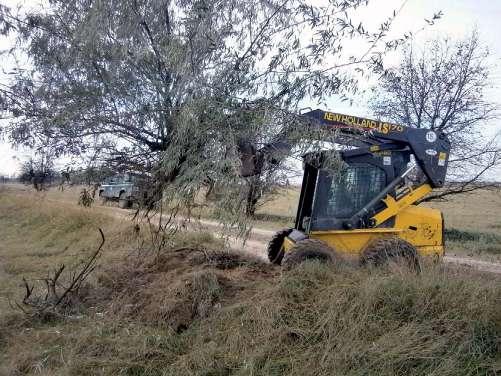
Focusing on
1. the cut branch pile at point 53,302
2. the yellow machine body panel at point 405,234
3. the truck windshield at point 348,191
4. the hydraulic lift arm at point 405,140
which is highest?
the hydraulic lift arm at point 405,140

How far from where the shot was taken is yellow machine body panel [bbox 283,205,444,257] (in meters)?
8.74

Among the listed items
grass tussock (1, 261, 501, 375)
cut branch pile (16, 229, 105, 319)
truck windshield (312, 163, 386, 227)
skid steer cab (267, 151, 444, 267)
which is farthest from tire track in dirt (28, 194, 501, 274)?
cut branch pile (16, 229, 105, 319)

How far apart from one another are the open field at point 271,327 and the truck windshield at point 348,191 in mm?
1678

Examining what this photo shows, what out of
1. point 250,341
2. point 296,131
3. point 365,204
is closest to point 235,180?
point 296,131

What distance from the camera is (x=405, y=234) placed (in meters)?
8.88

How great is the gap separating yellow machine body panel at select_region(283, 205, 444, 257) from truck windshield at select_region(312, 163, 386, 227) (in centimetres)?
34

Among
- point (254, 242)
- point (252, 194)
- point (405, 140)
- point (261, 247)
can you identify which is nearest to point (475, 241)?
point (254, 242)

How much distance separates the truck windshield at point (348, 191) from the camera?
888 centimetres

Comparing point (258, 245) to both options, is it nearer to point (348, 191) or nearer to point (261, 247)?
point (261, 247)

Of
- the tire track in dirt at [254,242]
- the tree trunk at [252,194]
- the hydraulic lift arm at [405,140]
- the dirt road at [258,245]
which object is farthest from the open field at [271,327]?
the hydraulic lift arm at [405,140]

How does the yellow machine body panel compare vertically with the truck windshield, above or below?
below

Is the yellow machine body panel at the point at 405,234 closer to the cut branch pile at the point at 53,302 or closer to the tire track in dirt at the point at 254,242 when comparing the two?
the tire track in dirt at the point at 254,242

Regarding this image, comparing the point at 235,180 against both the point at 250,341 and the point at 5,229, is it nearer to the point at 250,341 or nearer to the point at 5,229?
the point at 250,341

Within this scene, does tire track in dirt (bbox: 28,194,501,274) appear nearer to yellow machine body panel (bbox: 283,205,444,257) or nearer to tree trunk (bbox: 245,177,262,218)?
tree trunk (bbox: 245,177,262,218)
